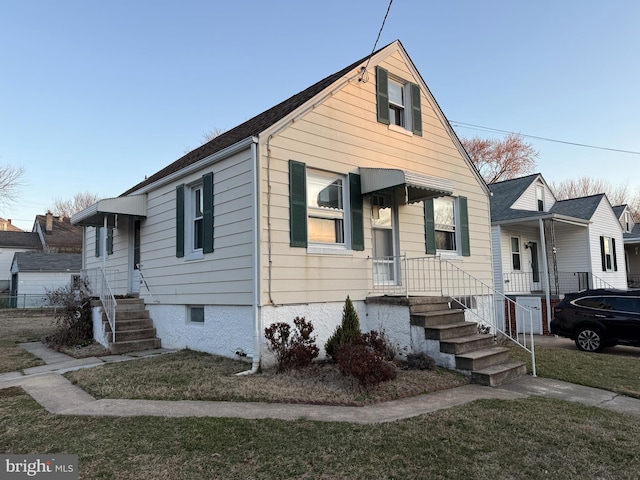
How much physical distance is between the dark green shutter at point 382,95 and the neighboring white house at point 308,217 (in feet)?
0.10

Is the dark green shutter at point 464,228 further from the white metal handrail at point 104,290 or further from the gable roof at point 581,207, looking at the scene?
the gable roof at point 581,207

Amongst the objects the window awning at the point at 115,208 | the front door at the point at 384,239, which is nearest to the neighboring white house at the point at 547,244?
the front door at the point at 384,239

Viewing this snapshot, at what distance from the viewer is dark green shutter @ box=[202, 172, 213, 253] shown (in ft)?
26.6

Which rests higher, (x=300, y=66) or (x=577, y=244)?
(x=300, y=66)

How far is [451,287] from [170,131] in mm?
14117

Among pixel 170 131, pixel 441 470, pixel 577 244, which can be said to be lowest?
pixel 441 470

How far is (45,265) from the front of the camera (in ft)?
102

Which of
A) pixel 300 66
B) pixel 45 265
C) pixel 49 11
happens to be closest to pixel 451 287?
pixel 300 66

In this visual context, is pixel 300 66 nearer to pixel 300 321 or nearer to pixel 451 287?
pixel 451 287

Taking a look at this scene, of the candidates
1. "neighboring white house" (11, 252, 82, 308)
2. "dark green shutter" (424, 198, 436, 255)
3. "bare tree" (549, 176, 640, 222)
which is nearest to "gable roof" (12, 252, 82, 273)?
"neighboring white house" (11, 252, 82, 308)

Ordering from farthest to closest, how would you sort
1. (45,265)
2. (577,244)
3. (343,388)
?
(45,265) → (577,244) → (343,388)

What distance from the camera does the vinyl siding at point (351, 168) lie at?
24.1 ft

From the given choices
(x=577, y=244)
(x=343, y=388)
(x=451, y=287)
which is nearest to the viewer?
(x=343, y=388)

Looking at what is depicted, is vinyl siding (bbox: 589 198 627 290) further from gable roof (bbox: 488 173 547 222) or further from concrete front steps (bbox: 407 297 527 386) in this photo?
concrete front steps (bbox: 407 297 527 386)
